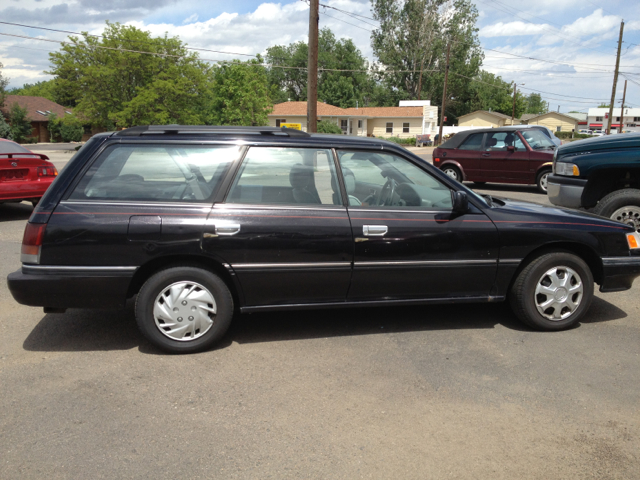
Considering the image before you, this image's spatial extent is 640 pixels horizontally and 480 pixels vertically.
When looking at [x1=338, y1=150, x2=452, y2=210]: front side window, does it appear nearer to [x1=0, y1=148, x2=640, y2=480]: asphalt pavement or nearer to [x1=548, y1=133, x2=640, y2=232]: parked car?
[x1=0, y1=148, x2=640, y2=480]: asphalt pavement

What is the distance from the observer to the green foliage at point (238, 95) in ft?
138

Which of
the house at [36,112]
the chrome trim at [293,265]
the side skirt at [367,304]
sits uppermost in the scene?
the house at [36,112]

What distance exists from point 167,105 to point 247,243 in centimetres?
3660

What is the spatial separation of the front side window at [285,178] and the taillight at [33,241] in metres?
1.34

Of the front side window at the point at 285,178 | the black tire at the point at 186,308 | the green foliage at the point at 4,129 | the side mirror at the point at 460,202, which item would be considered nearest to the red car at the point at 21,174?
the black tire at the point at 186,308

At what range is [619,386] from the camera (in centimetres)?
360

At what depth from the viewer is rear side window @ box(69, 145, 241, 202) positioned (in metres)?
3.98

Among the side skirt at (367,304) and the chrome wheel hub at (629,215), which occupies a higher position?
the chrome wheel hub at (629,215)

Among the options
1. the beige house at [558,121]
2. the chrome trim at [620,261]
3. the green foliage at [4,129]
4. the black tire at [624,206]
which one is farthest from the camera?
the beige house at [558,121]

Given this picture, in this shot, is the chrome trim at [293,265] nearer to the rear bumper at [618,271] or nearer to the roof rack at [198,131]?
the roof rack at [198,131]

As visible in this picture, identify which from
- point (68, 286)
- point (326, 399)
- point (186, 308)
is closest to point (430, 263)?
point (326, 399)

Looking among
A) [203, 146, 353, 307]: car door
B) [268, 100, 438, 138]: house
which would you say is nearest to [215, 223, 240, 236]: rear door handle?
[203, 146, 353, 307]: car door

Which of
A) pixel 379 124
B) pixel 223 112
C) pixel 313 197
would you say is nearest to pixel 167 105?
pixel 223 112

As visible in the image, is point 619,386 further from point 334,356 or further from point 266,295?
point 266,295
